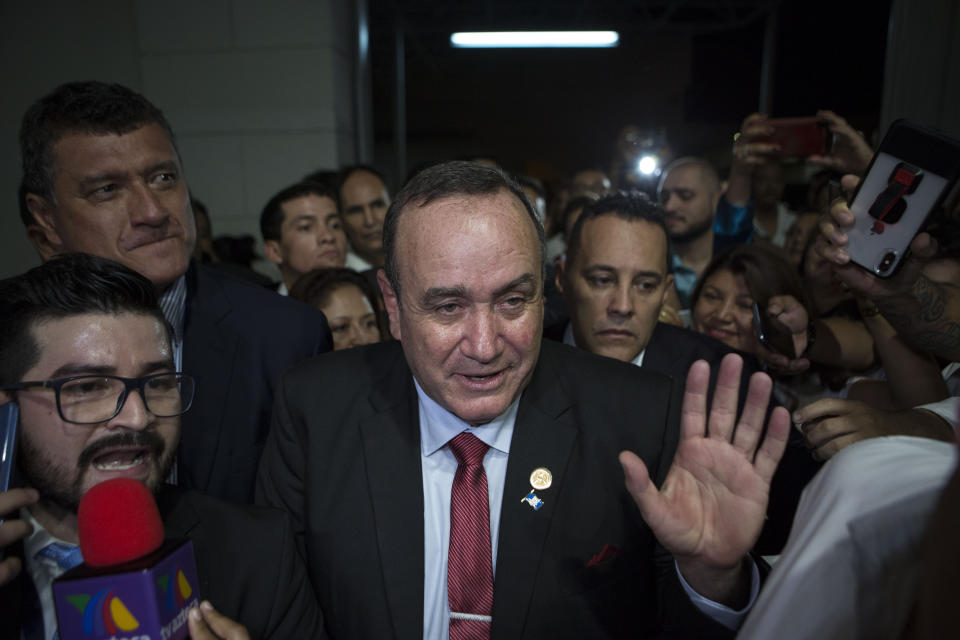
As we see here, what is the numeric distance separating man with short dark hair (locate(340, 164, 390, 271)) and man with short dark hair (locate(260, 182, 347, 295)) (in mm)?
425

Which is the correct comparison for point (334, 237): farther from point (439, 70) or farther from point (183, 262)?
point (439, 70)

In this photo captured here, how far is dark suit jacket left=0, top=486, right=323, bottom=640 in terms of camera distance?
136 cm

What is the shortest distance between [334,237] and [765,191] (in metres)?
3.06

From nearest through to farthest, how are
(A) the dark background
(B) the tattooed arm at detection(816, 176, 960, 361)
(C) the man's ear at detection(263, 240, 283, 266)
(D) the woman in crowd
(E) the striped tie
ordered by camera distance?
(E) the striped tie < (B) the tattooed arm at detection(816, 176, 960, 361) < (D) the woman in crowd < (C) the man's ear at detection(263, 240, 283, 266) < (A) the dark background

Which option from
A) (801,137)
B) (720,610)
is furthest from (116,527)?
(801,137)

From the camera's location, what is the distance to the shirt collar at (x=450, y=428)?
153cm

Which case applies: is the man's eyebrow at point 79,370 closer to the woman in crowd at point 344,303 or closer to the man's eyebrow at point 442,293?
the man's eyebrow at point 442,293

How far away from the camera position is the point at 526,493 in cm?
148

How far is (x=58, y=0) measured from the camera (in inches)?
196

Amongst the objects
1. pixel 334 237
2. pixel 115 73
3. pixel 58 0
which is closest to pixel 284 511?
pixel 334 237

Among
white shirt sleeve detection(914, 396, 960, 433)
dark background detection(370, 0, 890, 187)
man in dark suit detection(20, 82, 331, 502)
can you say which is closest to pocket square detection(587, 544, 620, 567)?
white shirt sleeve detection(914, 396, 960, 433)

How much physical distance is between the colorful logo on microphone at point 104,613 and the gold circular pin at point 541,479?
33.1 inches

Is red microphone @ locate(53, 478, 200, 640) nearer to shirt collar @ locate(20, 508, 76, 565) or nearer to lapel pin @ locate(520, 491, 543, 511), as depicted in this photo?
shirt collar @ locate(20, 508, 76, 565)

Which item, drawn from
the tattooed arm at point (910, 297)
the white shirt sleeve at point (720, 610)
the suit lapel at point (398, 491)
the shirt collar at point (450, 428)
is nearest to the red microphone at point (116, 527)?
the suit lapel at point (398, 491)
